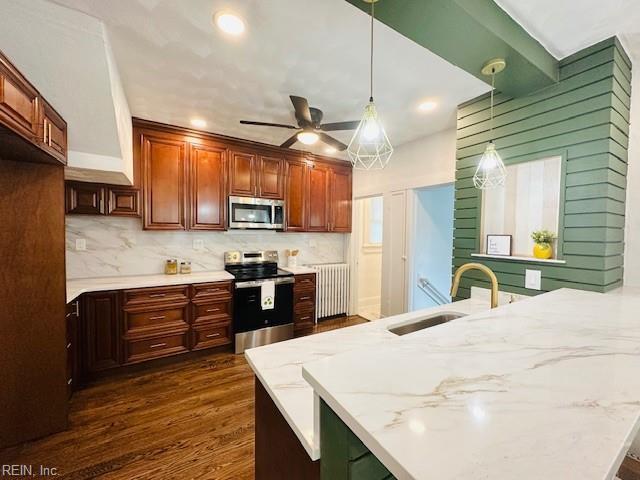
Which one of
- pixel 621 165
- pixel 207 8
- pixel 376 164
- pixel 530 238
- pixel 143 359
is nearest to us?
pixel 207 8

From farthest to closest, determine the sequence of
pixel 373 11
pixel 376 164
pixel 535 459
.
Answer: pixel 376 164 → pixel 373 11 → pixel 535 459

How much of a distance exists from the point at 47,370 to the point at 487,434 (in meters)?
2.60

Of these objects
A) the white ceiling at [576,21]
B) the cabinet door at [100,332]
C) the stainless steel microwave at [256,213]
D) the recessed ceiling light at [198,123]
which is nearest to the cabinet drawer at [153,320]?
the cabinet door at [100,332]

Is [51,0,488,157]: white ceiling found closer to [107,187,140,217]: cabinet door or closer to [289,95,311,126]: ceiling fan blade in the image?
[289,95,311,126]: ceiling fan blade

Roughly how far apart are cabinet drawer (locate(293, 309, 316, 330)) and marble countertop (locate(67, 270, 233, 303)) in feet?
3.61

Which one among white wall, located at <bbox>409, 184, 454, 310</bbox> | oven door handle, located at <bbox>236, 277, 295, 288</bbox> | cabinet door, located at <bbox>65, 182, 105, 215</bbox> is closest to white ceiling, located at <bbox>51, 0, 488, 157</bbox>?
cabinet door, located at <bbox>65, 182, 105, 215</bbox>

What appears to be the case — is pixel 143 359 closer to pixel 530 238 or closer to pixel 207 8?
pixel 207 8

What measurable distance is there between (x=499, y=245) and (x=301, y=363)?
1921 mm


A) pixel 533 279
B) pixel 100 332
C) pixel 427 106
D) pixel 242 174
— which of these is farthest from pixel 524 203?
pixel 100 332

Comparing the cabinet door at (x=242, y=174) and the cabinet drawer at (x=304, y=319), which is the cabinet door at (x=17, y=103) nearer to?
the cabinet door at (x=242, y=174)

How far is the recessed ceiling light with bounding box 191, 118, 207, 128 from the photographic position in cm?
291

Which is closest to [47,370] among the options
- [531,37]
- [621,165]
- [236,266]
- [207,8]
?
[236,266]

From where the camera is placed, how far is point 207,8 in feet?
4.81

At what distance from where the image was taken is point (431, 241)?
12.0ft
